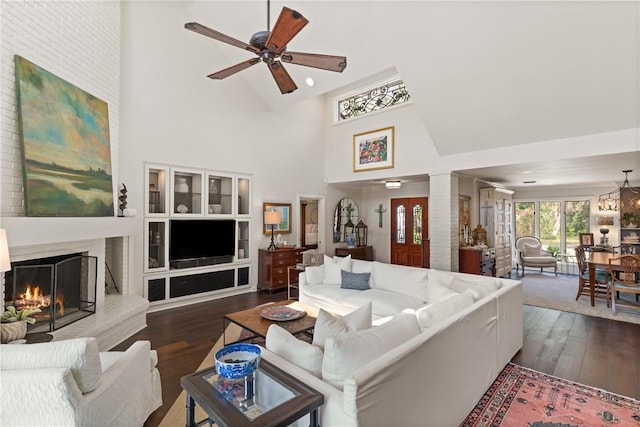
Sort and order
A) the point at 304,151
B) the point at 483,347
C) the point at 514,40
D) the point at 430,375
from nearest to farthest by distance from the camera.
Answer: the point at 430,375, the point at 483,347, the point at 514,40, the point at 304,151

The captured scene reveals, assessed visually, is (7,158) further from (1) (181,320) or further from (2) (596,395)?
(2) (596,395)

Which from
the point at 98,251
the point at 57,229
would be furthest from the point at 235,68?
the point at 98,251

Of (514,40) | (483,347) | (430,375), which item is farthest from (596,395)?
(514,40)

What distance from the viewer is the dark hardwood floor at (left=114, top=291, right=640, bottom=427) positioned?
111 inches

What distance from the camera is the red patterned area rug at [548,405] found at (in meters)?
2.24

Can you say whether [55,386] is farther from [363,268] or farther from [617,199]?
[617,199]

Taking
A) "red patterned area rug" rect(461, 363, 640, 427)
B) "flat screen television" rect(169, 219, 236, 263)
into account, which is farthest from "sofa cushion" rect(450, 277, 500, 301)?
"flat screen television" rect(169, 219, 236, 263)

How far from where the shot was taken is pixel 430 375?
1.83 meters

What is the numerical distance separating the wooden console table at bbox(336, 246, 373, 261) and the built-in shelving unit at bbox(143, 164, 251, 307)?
8.27ft

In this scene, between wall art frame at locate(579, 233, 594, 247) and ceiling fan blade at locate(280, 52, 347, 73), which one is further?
wall art frame at locate(579, 233, 594, 247)

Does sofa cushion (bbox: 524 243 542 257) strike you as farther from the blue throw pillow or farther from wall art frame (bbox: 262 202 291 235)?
wall art frame (bbox: 262 202 291 235)

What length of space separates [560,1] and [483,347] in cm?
340

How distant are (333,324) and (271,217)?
427 centimetres

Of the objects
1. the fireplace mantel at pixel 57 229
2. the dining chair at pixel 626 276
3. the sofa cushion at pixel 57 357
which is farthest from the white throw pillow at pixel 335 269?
the dining chair at pixel 626 276
